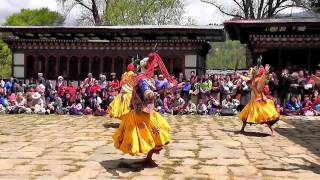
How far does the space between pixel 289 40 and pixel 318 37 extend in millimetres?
1283

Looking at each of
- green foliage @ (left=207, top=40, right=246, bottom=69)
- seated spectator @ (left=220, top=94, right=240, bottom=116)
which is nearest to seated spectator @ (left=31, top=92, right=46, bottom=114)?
seated spectator @ (left=220, top=94, right=240, bottom=116)

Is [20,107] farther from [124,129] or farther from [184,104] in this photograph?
[124,129]

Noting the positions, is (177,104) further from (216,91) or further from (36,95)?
(36,95)

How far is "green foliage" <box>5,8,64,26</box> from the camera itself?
167ft

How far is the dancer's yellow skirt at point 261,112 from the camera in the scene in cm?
1130

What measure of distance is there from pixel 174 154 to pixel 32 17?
4695 centimetres

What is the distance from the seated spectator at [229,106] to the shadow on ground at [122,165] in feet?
32.8

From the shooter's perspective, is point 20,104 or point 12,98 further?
point 12,98

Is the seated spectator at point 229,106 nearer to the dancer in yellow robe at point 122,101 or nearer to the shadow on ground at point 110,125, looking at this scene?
the shadow on ground at point 110,125

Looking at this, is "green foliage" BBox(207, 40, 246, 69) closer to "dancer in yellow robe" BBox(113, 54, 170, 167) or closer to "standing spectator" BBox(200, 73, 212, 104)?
"standing spectator" BBox(200, 73, 212, 104)

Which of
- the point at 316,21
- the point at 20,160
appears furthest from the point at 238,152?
the point at 316,21

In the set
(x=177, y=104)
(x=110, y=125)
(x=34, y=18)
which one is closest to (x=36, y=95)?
(x=177, y=104)

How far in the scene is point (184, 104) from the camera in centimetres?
1822

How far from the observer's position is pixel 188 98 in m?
18.5
